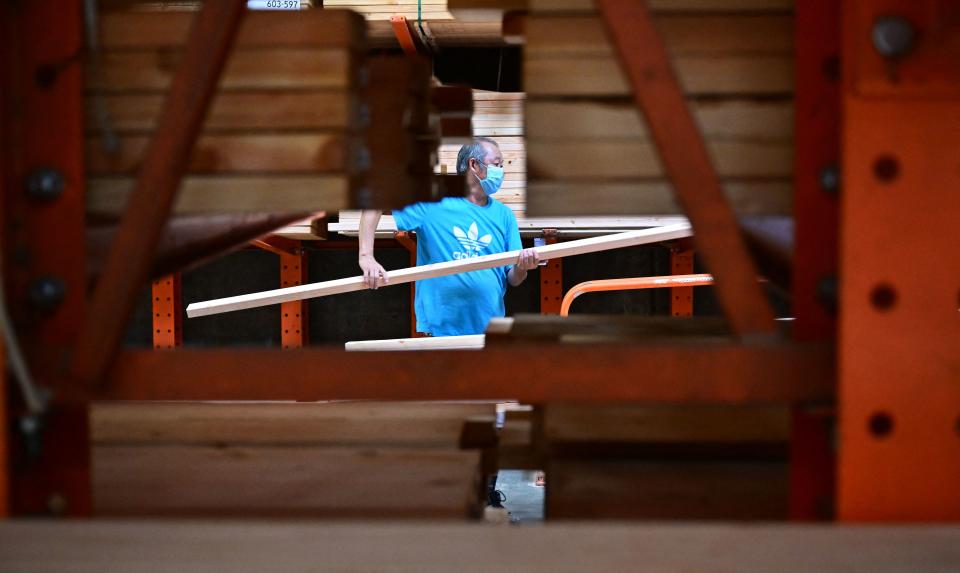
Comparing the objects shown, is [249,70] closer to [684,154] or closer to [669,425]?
[684,154]

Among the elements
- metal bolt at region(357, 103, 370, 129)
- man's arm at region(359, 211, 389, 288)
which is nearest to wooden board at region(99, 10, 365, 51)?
metal bolt at region(357, 103, 370, 129)

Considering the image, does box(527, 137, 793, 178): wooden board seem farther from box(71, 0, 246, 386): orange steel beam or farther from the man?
the man

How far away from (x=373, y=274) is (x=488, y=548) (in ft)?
13.3

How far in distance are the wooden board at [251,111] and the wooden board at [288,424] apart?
0.80 meters

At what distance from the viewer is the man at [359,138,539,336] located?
5.34 metres

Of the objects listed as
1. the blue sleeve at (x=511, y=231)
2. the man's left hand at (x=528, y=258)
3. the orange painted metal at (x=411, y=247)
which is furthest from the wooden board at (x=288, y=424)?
the orange painted metal at (x=411, y=247)

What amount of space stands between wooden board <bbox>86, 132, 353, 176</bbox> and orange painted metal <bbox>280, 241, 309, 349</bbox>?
5.78 meters

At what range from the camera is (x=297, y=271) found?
761 cm

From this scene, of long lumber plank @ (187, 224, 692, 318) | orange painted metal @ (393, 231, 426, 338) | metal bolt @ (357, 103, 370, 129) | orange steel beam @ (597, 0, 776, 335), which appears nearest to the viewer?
orange steel beam @ (597, 0, 776, 335)

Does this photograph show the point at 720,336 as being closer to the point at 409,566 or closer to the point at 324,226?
the point at 409,566

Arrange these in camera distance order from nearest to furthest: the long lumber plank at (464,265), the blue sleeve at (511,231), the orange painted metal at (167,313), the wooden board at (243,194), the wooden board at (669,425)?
the wooden board at (243,194) → the wooden board at (669,425) → the long lumber plank at (464,265) → the blue sleeve at (511,231) → the orange painted metal at (167,313)

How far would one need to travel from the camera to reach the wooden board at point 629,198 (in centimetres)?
164

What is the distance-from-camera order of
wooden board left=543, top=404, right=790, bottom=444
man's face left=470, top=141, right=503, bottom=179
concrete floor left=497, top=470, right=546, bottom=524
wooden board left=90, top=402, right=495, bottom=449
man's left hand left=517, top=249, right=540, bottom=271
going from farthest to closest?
concrete floor left=497, top=470, right=546, bottom=524 < man's face left=470, top=141, right=503, bottom=179 < man's left hand left=517, top=249, right=540, bottom=271 < wooden board left=90, top=402, right=495, bottom=449 < wooden board left=543, top=404, right=790, bottom=444

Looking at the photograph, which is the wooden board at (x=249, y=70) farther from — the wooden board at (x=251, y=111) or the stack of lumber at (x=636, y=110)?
the stack of lumber at (x=636, y=110)
